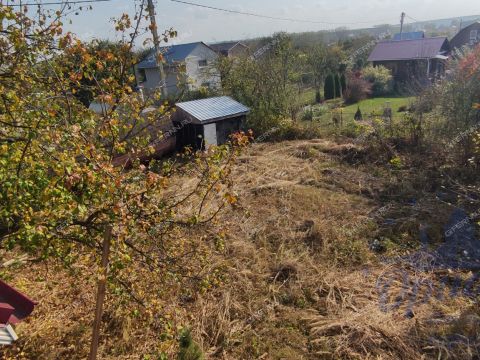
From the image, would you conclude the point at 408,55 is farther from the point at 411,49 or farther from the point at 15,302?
the point at 15,302

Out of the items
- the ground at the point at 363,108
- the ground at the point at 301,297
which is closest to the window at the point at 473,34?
the ground at the point at 363,108

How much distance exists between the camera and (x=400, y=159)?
32.1 ft

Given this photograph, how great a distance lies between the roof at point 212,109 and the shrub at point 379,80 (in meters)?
15.1

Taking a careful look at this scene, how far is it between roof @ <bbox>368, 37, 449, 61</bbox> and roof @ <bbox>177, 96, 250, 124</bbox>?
1946 cm

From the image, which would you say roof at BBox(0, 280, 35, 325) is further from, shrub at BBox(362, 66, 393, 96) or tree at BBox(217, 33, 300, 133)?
shrub at BBox(362, 66, 393, 96)

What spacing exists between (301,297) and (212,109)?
301 inches

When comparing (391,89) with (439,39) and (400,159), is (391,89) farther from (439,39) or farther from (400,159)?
(400,159)

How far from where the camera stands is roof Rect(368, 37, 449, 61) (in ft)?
85.9

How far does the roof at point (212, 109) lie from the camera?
11.0m

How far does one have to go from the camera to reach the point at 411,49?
1051 inches

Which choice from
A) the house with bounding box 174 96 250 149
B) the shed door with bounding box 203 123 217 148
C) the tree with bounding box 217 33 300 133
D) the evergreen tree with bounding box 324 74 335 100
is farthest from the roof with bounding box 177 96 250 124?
the evergreen tree with bounding box 324 74 335 100

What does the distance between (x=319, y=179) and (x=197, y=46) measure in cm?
1973

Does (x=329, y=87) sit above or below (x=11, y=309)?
below

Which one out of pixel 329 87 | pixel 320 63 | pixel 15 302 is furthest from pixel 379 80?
pixel 15 302
